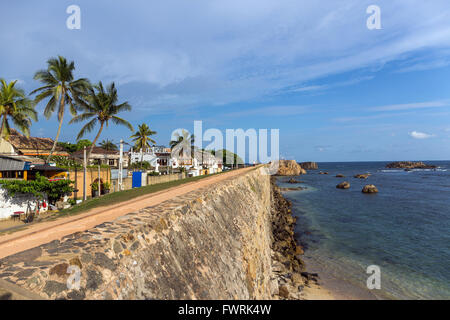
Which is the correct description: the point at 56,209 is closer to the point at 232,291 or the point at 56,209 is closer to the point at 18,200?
the point at 18,200

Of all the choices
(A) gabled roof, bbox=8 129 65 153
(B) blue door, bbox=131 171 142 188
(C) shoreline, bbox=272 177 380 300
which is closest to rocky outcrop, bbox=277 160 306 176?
(B) blue door, bbox=131 171 142 188

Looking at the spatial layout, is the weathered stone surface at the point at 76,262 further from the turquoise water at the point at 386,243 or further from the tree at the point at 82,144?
the tree at the point at 82,144

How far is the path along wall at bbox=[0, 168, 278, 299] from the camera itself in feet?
10.0

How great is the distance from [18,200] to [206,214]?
1467 cm

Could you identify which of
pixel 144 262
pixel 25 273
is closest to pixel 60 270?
pixel 25 273

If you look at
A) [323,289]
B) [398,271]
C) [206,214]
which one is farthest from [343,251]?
[206,214]

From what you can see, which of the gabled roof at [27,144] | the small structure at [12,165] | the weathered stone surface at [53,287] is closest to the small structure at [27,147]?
the gabled roof at [27,144]

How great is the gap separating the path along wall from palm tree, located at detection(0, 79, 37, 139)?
26328 millimetres

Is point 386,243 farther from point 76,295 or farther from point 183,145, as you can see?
point 183,145

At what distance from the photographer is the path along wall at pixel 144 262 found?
3062mm

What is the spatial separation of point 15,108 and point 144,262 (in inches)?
1091

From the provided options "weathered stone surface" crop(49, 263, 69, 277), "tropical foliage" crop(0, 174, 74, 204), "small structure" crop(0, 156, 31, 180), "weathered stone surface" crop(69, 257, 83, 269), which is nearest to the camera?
"weathered stone surface" crop(49, 263, 69, 277)

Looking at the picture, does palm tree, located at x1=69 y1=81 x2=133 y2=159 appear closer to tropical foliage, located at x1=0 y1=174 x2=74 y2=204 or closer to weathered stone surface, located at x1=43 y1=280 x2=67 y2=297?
tropical foliage, located at x1=0 y1=174 x2=74 y2=204

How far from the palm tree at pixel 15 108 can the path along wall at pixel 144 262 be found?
26.3 meters
